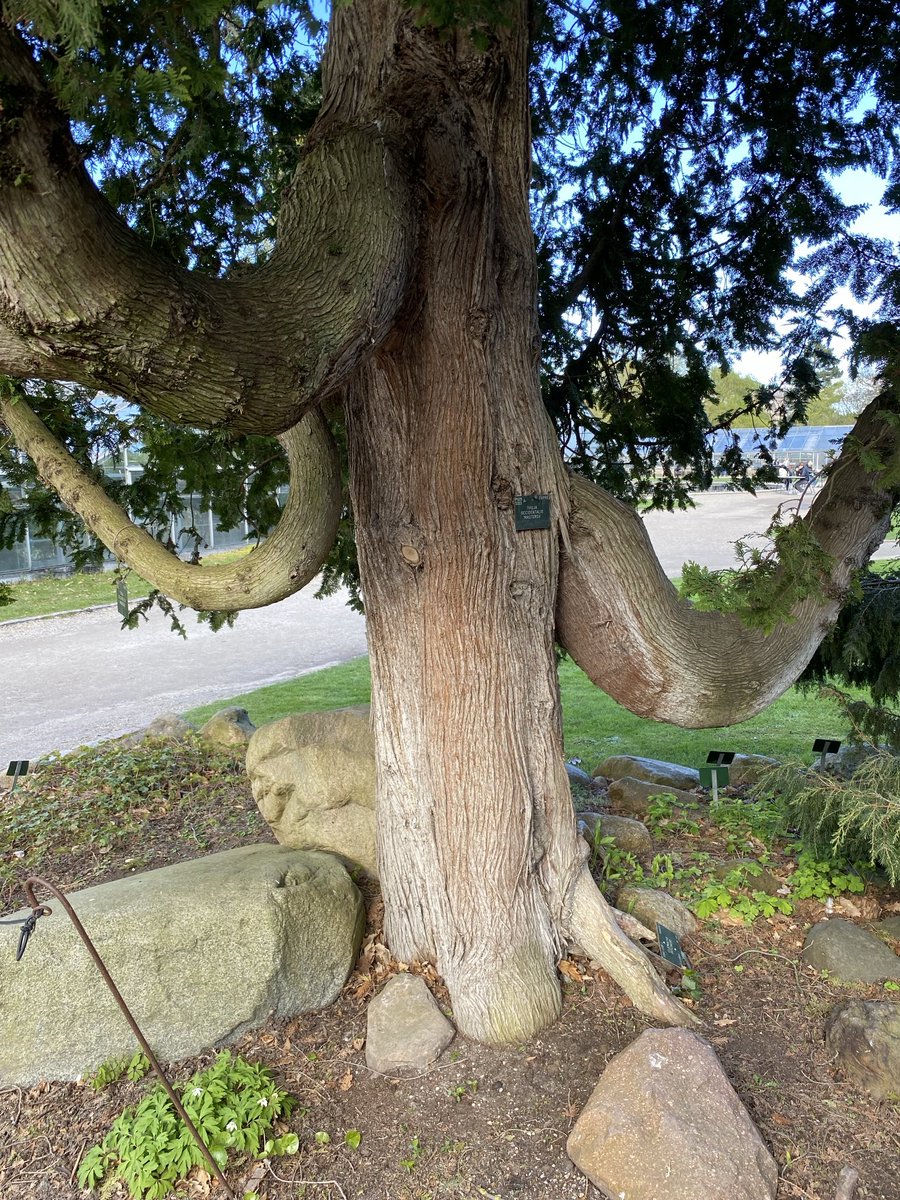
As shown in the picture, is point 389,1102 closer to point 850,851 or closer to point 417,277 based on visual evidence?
point 850,851

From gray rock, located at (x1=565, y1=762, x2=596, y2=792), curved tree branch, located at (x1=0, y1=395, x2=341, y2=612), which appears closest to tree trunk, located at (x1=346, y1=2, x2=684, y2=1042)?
curved tree branch, located at (x1=0, y1=395, x2=341, y2=612)

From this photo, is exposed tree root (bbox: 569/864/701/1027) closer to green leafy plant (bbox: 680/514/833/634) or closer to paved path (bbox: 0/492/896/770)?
green leafy plant (bbox: 680/514/833/634)

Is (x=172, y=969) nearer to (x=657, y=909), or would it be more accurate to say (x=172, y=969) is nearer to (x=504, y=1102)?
(x=504, y=1102)

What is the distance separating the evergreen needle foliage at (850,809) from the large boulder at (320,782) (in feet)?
6.62

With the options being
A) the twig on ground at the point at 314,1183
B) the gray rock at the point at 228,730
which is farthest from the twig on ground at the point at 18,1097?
the gray rock at the point at 228,730

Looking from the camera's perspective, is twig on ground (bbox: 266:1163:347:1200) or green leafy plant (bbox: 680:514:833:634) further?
green leafy plant (bbox: 680:514:833:634)

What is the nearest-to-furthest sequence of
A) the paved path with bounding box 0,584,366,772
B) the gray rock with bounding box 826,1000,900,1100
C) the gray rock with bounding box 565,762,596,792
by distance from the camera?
1. the gray rock with bounding box 826,1000,900,1100
2. the gray rock with bounding box 565,762,596,792
3. the paved path with bounding box 0,584,366,772

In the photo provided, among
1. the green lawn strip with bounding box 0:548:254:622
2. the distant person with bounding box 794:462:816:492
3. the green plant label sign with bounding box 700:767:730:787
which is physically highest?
the distant person with bounding box 794:462:816:492

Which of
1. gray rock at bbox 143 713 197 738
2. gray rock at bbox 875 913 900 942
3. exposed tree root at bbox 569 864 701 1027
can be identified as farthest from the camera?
gray rock at bbox 143 713 197 738

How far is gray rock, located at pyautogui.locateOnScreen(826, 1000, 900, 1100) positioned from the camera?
9.52ft

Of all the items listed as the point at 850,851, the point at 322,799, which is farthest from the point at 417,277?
the point at 850,851

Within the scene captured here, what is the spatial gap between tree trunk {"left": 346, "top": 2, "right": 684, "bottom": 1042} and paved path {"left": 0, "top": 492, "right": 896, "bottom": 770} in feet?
12.8

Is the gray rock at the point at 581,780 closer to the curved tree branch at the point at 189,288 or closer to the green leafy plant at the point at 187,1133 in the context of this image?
the green leafy plant at the point at 187,1133

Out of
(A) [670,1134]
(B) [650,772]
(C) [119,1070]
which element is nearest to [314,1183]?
(C) [119,1070]
